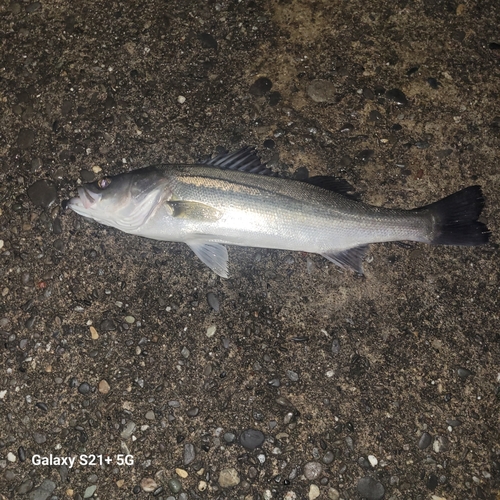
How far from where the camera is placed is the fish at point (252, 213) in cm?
318

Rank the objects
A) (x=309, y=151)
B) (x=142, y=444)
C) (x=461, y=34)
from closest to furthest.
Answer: (x=142, y=444)
(x=309, y=151)
(x=461, y=34)

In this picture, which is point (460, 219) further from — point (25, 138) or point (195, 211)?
point (25, 138)

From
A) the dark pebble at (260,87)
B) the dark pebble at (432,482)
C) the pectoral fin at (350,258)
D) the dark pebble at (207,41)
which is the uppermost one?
the dark pebble at (207,41)

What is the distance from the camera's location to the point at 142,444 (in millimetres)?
3117

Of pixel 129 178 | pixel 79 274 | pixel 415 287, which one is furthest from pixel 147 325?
pixel 415 287

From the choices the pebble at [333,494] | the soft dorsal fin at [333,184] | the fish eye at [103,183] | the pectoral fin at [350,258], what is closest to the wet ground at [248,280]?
the pebble at [333,494]

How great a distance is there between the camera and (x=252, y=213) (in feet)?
10.4

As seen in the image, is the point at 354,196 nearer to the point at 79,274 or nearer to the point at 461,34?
the point at 461,34

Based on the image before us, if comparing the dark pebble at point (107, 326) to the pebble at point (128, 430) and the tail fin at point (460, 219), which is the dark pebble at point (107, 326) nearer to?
the pebble at point (128, 430)

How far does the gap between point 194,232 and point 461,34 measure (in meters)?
2.97

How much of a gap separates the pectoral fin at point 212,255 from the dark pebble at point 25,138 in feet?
5.40

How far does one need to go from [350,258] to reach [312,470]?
155 centimetres

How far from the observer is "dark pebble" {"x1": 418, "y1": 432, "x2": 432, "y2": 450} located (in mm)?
3141

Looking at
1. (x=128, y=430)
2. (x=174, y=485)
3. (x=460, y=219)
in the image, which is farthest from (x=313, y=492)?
(x=460, y=219)
